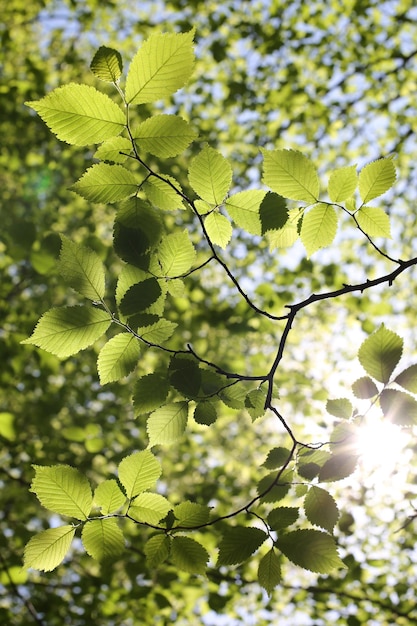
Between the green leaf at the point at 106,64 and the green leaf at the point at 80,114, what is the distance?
3 cm

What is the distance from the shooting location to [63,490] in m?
1.04

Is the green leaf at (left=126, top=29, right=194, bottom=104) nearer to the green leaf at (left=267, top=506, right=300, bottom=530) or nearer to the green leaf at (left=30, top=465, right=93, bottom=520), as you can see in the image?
the green leaf at (left=30, top=465, right=93, bottom=520)

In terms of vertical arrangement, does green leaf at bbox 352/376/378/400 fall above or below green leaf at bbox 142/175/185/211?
Answer: below

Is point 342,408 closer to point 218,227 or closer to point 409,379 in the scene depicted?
point 409,379

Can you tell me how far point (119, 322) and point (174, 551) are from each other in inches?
22.6

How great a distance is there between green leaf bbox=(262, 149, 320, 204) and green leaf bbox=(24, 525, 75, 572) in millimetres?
898

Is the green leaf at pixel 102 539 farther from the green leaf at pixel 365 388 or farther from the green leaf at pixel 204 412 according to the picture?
the green leaf at pixel 365 388

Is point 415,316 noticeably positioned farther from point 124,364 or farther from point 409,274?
point 124,364

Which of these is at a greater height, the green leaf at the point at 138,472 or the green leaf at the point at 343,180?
the green leaf at the point at 343,180

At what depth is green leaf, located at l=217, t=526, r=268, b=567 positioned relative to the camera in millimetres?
1096

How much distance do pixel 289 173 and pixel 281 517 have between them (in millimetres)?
813

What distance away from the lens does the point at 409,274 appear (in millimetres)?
6242

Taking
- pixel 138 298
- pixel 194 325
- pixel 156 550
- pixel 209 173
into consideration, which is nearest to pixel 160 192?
pixel 209 173

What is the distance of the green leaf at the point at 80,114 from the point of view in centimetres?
85
